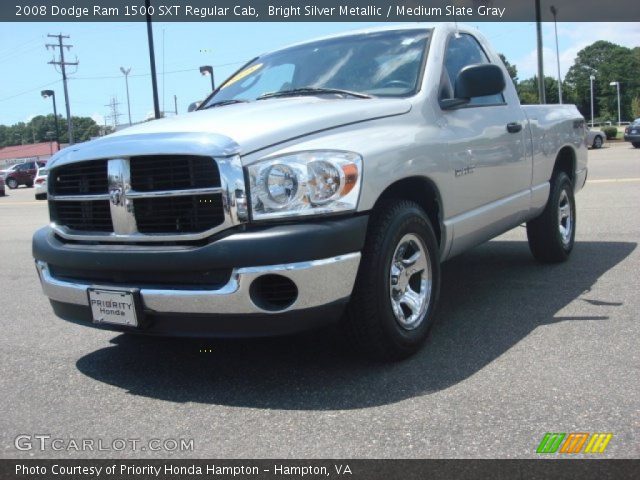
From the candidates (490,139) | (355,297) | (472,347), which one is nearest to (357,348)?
(355,297)

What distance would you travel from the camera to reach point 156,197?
3.40m

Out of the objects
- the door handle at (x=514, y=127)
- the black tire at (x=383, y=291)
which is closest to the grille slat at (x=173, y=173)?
the black tire at (x=383, y=291)

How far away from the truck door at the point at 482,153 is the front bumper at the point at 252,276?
1263 mm

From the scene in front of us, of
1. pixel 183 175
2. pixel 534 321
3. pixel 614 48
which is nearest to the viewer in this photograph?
pixel 183 175

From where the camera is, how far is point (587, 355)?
3.74 meters

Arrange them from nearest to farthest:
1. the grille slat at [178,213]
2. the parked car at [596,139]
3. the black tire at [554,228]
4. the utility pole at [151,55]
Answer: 1. the grille slat at [178,213]
2. the black tire at [554,228]
3. the utility pole at [151,55]
4. the parked car at [596,139]

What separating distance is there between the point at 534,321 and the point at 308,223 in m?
2.01

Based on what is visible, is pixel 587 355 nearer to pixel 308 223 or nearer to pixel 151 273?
pixel 308 223

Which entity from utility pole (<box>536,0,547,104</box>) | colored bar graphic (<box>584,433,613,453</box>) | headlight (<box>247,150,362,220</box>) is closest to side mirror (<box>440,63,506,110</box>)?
headlight (<box>247,150,362,220</box>)

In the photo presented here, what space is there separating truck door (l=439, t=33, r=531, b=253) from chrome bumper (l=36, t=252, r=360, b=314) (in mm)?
1294

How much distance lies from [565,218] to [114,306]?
14.9 ft

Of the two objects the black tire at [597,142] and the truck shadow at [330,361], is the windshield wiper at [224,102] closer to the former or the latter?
the truck shadow at [330,361]

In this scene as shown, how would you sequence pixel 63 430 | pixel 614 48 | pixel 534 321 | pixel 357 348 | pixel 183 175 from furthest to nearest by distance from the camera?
pixel 614 48 → pixel 534 321 → pixel 357 348 → pixel 183 175 → pixel 63 430

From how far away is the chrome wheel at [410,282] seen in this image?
370cm
